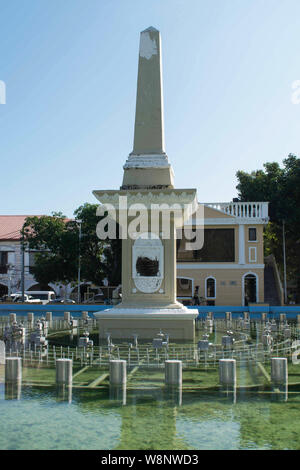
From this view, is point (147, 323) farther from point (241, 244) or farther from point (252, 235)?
point (252, 235)

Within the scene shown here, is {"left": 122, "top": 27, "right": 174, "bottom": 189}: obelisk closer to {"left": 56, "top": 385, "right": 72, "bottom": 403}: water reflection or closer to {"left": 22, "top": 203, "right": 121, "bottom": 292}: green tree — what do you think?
{"left": 56, "top": 385, "right": 72, "bottom": 403}: water reflection

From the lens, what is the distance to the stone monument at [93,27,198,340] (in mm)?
20234

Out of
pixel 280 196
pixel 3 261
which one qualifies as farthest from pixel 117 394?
pixel 3 261

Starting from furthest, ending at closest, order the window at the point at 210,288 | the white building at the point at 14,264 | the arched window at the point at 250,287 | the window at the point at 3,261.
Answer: the window at the point at 3,261 → the white building at the point at 14,264 → the window at the point at 210,288 → the arched window at the point at 250,287

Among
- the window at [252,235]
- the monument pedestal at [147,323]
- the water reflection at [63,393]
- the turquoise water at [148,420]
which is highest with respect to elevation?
the window at [252,235]

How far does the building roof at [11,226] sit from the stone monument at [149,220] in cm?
3544

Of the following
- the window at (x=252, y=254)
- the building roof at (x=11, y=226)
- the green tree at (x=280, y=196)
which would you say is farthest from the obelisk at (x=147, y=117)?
the building roof at (x=11, y=226)

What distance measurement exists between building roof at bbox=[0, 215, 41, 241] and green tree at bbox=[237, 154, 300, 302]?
25.5m

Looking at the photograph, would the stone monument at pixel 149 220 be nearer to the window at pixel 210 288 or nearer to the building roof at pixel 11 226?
the window at pixel 210 288

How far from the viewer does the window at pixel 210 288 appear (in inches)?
1629

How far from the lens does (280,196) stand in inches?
1711

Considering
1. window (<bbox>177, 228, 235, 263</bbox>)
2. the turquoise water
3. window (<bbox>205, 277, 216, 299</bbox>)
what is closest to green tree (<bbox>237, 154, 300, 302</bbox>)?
window (<bbox>177, 228, 235, 263</bbox>)
